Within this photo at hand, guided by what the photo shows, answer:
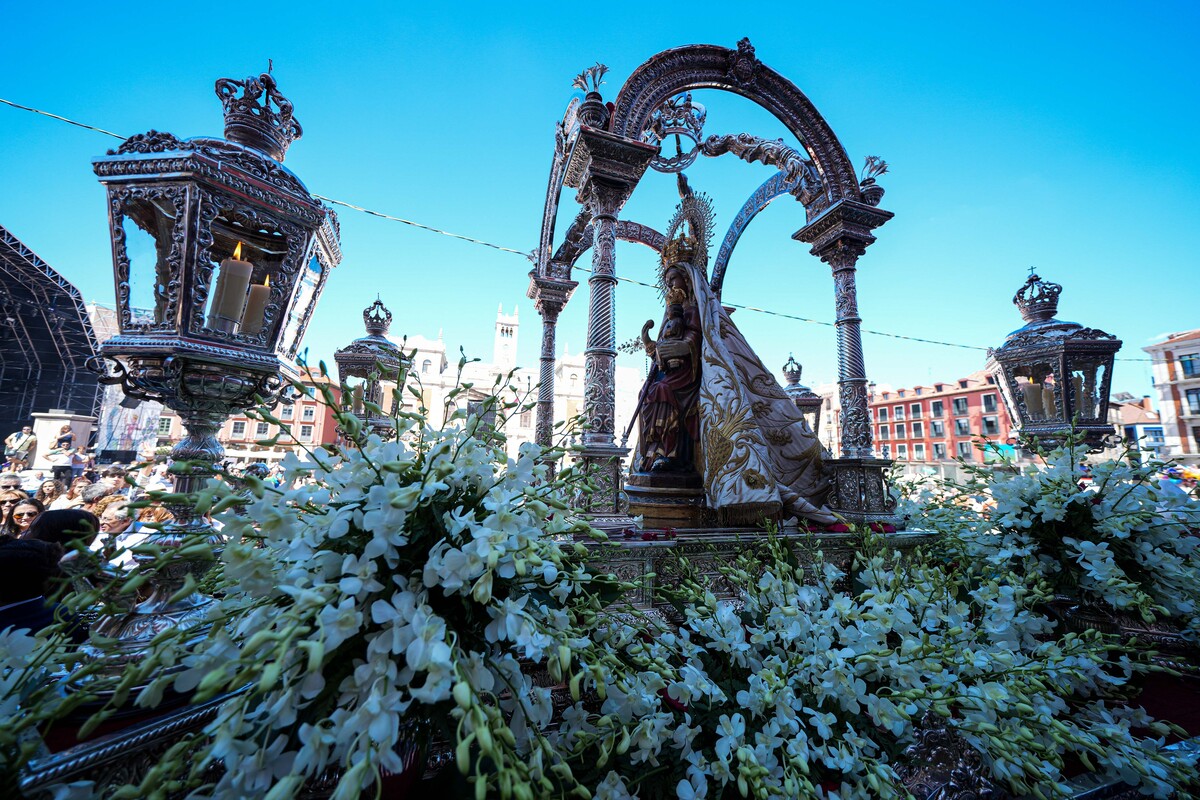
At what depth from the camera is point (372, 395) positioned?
826 cm

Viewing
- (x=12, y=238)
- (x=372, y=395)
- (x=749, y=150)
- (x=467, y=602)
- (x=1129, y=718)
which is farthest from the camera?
(x=12, y=238)

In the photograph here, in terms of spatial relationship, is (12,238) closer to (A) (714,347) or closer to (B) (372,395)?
(B) (372,395)

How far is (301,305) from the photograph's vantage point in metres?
2.31

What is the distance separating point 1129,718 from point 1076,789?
0.47m

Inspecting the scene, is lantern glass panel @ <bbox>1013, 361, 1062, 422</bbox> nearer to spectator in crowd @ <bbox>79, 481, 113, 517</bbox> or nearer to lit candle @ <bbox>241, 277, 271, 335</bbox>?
lit candle @ <bbox>241, 277, 271, 335</bbox>

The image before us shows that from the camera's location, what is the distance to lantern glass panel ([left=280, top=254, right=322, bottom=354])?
6.88 feet

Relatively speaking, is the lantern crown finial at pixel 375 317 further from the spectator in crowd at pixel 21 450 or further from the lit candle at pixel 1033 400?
the lit candle at pixel 1033 400

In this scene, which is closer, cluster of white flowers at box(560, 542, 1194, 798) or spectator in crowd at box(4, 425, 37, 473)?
cluster of white flowers at box(560, 542, 1194, 798)

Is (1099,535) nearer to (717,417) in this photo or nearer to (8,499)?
(717,417)

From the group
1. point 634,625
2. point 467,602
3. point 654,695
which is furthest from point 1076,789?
point 467,602

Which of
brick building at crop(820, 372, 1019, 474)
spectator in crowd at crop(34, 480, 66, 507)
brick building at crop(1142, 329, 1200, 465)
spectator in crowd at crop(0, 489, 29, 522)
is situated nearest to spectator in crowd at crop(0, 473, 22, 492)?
spectator in crowd at crop(0, 489, 29, 522)

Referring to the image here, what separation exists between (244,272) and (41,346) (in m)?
29.4

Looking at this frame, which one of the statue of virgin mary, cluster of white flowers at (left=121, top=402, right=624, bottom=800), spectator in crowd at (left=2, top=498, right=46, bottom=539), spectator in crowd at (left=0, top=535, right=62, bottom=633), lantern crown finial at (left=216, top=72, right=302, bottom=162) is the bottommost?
spectator in crowd at (left=2, top=498, right=46, bottom=539)

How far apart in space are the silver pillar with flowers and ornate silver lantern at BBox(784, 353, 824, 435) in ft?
33.1
